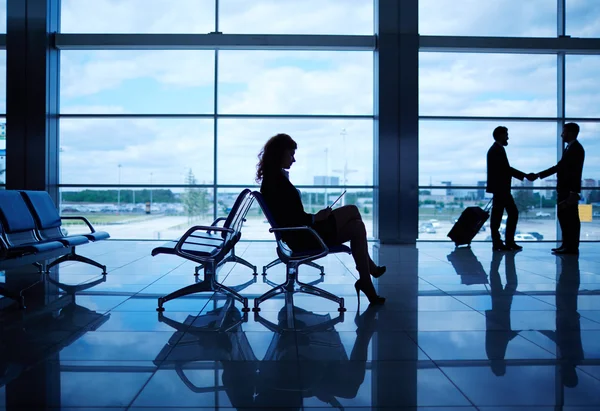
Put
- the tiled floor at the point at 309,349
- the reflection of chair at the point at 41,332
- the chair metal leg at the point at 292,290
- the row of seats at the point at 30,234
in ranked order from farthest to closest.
Answer: the row of seats at the point at 30,234 → the chair metal leg at the point at 292,290 → the reflection of chair at the point at 41,332 → the tiled floor at the point at 309,349

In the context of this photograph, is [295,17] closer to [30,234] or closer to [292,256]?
[30,234]

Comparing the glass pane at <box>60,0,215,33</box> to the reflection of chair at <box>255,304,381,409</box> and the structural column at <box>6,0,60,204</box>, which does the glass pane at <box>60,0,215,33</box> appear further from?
the reflection of chair at <box>255,304,381,409</box>

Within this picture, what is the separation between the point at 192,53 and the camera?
8.58 m

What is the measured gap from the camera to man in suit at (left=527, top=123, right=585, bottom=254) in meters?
6.43

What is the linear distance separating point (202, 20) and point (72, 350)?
23.8ft

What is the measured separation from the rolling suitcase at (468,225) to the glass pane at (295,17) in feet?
11.3

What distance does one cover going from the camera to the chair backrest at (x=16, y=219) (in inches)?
159

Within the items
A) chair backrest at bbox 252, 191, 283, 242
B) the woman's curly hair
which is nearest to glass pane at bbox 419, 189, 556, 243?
the woman's curly hair

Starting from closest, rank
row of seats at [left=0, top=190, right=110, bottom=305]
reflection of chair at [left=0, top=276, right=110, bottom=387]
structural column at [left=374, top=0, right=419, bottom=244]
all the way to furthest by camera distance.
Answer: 1. reflection of chair at [left=0, top=276, right=110, bottom=387]
2. row of seats at [left=0, top=190, right=110, bottom=305]
3. structural column at [left=374, top=0, right=419, bottom=244]

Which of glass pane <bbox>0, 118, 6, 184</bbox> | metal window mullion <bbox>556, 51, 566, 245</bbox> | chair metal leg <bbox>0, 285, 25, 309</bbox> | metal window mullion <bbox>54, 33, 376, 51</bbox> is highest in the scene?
metal window mullion <bbox>54, 33, 376, 51</bbox>

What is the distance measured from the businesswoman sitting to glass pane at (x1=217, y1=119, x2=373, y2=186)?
16.7 ft

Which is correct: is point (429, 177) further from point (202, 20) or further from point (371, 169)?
point (202, 20)

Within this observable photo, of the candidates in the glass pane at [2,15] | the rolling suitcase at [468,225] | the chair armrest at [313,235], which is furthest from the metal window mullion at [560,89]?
the glass pane at [2,15]

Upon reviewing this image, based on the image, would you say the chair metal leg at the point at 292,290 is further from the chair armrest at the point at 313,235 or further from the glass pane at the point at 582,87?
the glass pane at the point at 582,87
